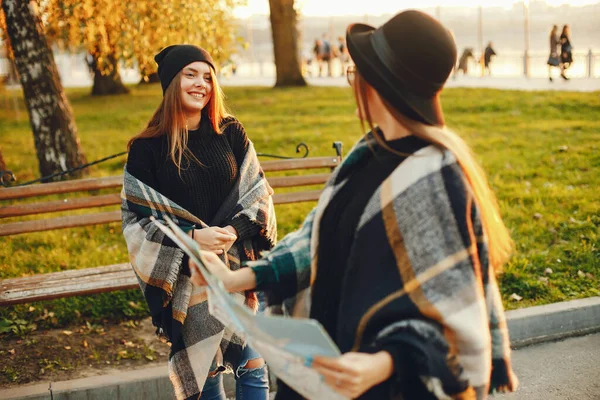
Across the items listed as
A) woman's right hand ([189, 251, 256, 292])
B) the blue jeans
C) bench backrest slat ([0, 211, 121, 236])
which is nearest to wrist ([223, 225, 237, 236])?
the blue jeans

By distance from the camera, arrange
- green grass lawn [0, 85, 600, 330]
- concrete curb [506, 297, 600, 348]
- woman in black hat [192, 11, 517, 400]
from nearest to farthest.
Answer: woman in black hat [192, 11, 517, 400] < concrete curb [506, 297, 600, 348] < green grass lawn [0, 85, 600, 330]

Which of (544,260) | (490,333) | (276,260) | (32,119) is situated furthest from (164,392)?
(32,119)

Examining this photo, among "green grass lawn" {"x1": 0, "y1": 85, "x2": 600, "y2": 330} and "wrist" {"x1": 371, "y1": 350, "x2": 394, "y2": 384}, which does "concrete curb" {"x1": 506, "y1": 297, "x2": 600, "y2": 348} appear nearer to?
"green grass lawn" {"x1": 0, "y1": 85, "x2": 600, "y2": 330}

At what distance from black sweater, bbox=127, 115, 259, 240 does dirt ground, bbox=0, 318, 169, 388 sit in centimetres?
145

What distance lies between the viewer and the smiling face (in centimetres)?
342

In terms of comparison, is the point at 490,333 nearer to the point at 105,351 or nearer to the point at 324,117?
the point at 105,351

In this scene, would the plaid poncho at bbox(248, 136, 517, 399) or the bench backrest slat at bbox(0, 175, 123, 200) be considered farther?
the bench backrest slat at bbox(0, 175, 123, 200)

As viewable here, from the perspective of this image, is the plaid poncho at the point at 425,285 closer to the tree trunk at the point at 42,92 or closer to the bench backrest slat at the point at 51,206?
the bench backrest slat at the point at 51,206

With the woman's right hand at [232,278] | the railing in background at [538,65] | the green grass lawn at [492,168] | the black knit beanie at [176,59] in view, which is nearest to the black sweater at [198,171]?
the black knit beanie at [176,59]

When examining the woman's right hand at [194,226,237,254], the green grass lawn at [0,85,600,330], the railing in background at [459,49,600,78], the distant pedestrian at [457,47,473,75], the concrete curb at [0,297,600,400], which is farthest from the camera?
the distant pedestrian at [457,47,473,75]

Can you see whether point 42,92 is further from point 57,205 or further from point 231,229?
point 231,229

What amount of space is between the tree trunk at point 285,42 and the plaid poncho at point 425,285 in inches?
757

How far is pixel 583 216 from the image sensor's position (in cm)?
663

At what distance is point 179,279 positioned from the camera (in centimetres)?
341
